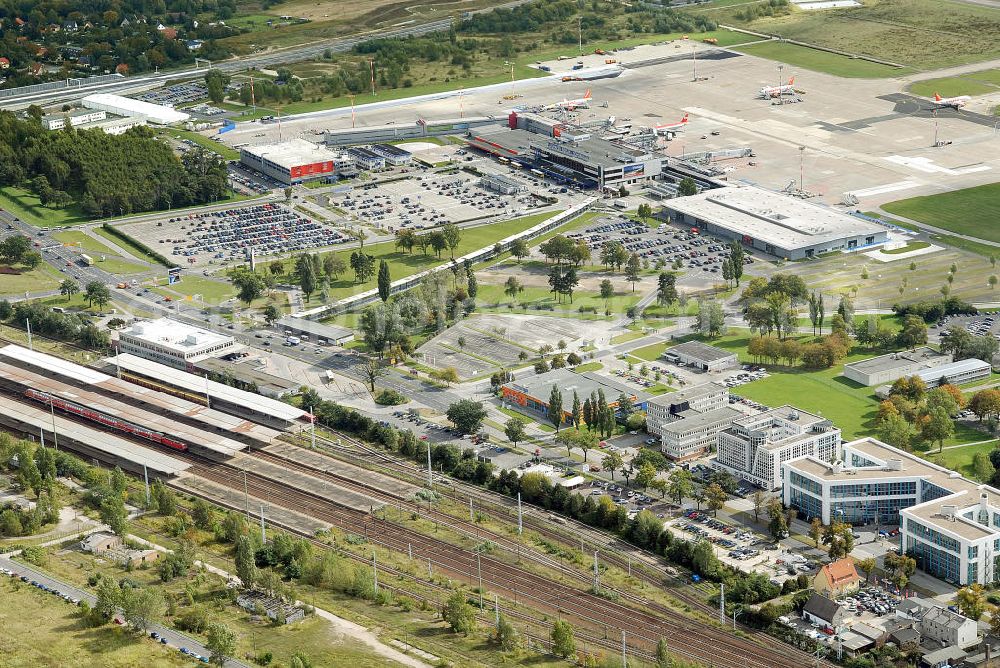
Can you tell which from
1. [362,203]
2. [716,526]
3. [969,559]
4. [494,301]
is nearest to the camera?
[969,559]

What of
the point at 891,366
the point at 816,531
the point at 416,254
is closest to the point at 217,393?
the point at 416,254

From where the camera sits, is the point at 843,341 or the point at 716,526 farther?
the point at 843,341

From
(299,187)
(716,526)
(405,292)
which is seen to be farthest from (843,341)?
(299,187)

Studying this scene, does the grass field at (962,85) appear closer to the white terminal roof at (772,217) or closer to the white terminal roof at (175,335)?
the white terminal roof at (772,217)

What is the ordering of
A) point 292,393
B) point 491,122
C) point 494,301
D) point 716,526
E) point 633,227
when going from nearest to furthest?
point 716,526
point 292,393
point 494,301
point 633,227
point 491,122

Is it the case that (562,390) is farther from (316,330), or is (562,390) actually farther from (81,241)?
(81,241)

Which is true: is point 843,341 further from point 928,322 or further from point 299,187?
point 299,187
